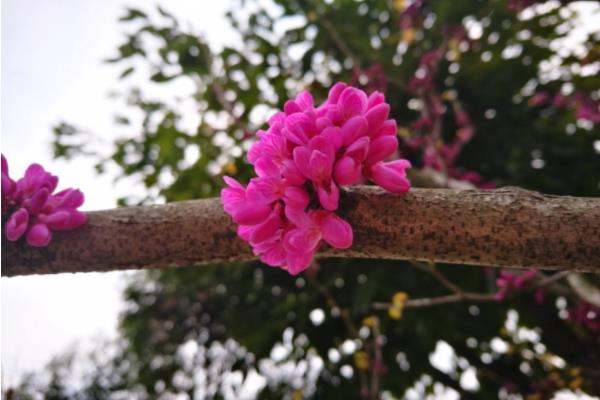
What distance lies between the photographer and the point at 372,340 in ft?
13.0

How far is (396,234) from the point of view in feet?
3.09

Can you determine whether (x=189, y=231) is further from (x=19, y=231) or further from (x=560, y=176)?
(x=560, y=176)

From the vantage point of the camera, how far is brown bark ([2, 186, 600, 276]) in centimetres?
86

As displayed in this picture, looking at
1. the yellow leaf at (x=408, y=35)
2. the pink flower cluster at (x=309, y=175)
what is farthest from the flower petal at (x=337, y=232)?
the yellow leaf at (x=408, y=35)

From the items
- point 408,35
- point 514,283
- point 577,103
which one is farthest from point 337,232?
point 408,35

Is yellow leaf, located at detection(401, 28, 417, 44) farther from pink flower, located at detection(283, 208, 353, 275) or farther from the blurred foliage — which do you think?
pink flower, located at detection(283, 208, 353, 275)

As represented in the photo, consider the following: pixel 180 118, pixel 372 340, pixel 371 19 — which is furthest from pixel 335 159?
pixel 371 19

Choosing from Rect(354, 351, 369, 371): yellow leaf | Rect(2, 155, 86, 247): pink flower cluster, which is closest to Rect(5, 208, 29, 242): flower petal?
Rect(2, 155, 86, 247): pink flower cluster

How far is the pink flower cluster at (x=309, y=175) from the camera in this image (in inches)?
34.2

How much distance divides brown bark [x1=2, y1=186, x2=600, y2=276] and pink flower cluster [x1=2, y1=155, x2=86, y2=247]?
5 cm

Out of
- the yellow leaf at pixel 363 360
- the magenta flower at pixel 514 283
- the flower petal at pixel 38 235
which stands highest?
the flower petal at pixel 38 235

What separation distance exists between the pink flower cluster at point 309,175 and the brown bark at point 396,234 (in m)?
0.07

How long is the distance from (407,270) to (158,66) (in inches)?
113

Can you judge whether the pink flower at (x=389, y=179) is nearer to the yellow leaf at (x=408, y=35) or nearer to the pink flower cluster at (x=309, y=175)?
the pink flower cluster at (x=309, y=175)
